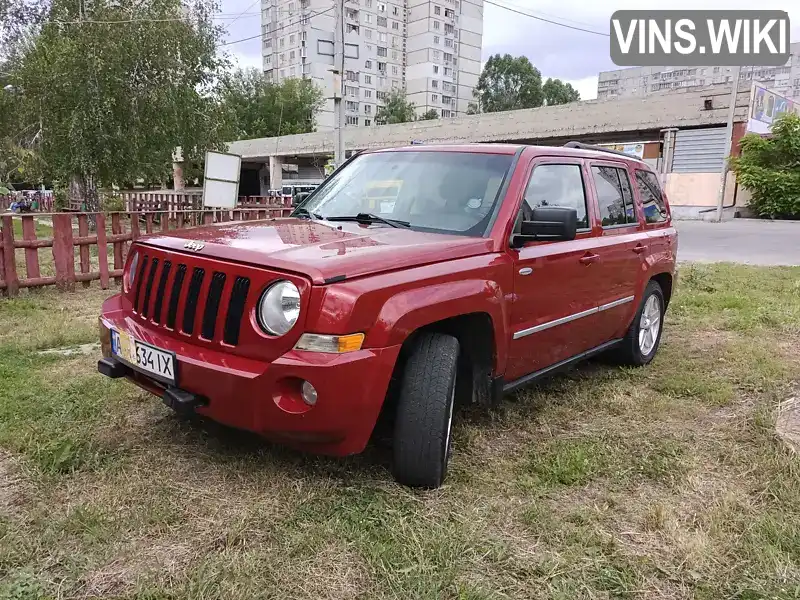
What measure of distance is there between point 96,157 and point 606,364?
1502cm

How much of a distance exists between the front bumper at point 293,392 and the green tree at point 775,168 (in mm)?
24681

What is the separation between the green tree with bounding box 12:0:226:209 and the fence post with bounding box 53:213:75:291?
9022mm

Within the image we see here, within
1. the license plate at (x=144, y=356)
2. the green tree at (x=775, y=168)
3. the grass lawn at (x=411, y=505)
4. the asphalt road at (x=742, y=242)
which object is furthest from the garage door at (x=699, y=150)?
the license plate at (x=144, y=356)

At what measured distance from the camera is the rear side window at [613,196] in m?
4.23

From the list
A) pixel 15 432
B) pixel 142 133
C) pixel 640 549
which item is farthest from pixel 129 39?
pixel 640 549

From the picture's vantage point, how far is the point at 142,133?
16312mm

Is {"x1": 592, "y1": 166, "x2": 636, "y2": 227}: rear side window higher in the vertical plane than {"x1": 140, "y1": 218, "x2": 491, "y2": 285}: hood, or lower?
higher

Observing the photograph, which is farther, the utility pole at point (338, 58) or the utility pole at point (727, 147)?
the utility pole at point (727, 147)

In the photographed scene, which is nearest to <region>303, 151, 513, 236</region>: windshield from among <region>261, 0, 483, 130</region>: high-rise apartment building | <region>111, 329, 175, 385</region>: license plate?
<region>111, 329, 175, 385</region>: license plate

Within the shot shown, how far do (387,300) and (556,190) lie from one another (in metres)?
1.72

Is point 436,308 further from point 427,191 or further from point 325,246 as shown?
point 427,191

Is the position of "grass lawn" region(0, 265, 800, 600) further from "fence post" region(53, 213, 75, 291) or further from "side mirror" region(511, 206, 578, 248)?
"fence post" region(53, 213, 75, 291)

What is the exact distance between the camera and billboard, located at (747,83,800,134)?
23328mm

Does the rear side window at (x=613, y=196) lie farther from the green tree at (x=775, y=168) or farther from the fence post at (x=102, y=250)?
the green tree at (x=775, y=168)
